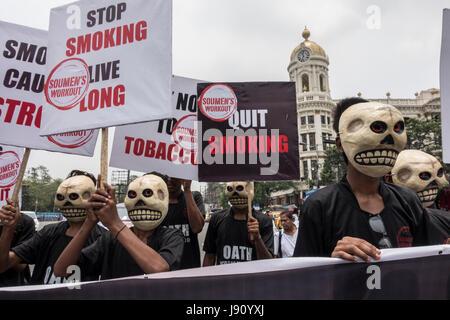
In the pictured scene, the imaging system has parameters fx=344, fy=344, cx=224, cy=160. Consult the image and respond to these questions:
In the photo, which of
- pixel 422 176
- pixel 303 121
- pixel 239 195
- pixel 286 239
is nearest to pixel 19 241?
pixel 239 195

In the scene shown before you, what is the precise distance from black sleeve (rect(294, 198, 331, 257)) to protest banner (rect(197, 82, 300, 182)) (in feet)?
5.76

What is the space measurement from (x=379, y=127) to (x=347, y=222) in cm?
56

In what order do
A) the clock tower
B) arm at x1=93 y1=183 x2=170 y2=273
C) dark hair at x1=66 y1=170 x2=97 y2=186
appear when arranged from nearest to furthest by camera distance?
arm at x1=93 y1=183 x2=170 y2=273
dark hair at x1=66 y1=170 x2=97 y2=186
the clock tower

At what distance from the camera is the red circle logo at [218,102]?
12.5 feet

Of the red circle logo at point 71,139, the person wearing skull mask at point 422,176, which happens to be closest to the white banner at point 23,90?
the red circle logo at point 71,139

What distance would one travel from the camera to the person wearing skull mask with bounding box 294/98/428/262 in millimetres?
1833

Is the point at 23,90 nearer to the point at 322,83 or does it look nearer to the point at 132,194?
the point at 132,194

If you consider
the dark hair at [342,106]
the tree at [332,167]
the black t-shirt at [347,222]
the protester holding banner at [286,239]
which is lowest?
the protester holding banner at [286,239]

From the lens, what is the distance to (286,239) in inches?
239

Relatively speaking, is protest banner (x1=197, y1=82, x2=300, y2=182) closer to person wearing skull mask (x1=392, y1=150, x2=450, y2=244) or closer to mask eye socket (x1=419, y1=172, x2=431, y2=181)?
person wearing skull mask (x1=392, y1=150, x2=450, y2=244)

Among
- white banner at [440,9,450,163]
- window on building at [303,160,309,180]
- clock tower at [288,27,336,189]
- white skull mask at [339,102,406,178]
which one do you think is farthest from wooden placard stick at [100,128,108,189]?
window on building at [303,160,309,180]

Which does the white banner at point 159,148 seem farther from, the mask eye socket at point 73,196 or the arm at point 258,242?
the mask eye socket at point 73,196

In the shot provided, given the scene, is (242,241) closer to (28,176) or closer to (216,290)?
(216,290)

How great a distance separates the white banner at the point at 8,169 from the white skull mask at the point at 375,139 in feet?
11.4
